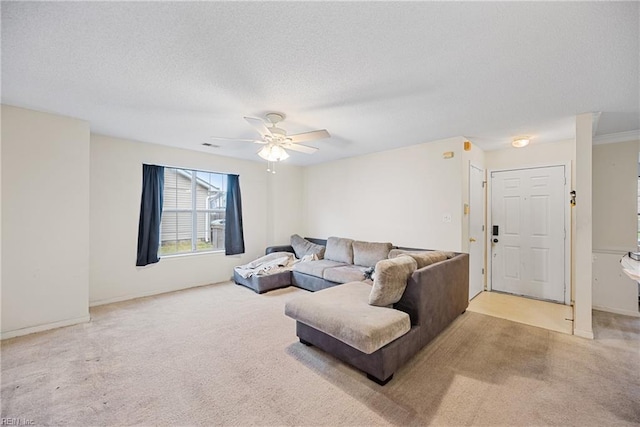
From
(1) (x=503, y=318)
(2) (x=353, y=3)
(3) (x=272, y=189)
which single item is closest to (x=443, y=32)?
(2) (x=353, y=3)

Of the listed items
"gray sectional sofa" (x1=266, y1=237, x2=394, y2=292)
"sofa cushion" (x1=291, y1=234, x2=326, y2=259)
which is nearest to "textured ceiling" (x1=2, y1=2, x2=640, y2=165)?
"gray sectional sofa" (x1=266, y1=237, x2=394, y2=292)

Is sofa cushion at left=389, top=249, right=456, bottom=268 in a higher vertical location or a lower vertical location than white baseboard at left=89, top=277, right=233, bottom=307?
higher

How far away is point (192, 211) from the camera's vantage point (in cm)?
491

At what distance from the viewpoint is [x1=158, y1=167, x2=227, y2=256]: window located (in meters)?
4.64

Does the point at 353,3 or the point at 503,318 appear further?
the point at 503,318

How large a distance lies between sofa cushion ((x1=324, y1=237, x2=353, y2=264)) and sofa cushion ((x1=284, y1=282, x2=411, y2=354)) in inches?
76.3

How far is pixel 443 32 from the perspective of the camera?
1.60m

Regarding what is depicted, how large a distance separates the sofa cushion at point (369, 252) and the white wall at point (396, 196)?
35 centimetres

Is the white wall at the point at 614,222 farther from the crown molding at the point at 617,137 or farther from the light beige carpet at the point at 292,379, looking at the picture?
the light beige carpet at the point at 292,379

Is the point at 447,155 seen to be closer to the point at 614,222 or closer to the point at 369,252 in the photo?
the point at 369,252

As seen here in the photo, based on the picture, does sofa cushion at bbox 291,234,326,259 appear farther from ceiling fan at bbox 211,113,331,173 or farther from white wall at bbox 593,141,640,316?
white wall at bbox 593,141,640,316

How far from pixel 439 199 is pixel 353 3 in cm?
321

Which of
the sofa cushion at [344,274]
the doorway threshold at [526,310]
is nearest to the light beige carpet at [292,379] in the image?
the doorway threshold at [526,310]

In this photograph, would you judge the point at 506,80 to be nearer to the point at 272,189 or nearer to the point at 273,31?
the point at 273,31
